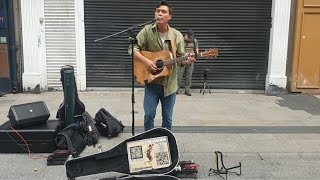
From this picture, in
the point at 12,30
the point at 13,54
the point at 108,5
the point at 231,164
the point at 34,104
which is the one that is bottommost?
the point at 231,164

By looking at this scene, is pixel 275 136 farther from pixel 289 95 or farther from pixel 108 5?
pixel 108 5

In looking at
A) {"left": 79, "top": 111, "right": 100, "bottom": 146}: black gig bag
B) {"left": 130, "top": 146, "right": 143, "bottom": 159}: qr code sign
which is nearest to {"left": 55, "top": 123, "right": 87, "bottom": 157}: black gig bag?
{"left": 79, "top": 111, "right": 100, "bottom": 146}: black gig bag

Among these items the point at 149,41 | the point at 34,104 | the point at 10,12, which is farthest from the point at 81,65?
the point at 149,41

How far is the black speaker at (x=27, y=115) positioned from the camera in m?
5.04

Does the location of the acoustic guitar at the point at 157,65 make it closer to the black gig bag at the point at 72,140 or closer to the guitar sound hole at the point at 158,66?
the guitar sound hole at the point at 158,66

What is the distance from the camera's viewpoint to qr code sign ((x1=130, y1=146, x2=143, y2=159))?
13.8 ft

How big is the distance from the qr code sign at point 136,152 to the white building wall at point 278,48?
5.92 metres

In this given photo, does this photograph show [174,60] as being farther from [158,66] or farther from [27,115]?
[27,115]

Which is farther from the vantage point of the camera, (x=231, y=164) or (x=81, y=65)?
(x=81, y=65)

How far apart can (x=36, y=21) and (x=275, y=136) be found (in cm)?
595

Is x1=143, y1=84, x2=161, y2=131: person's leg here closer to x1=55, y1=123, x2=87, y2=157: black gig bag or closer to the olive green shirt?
the olive green shirt

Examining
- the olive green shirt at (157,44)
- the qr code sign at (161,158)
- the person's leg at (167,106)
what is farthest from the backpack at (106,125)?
the qr code sign at (161,158)

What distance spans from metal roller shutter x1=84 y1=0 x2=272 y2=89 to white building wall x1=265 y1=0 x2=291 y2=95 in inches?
9.8

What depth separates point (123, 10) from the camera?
9297 millimetres
